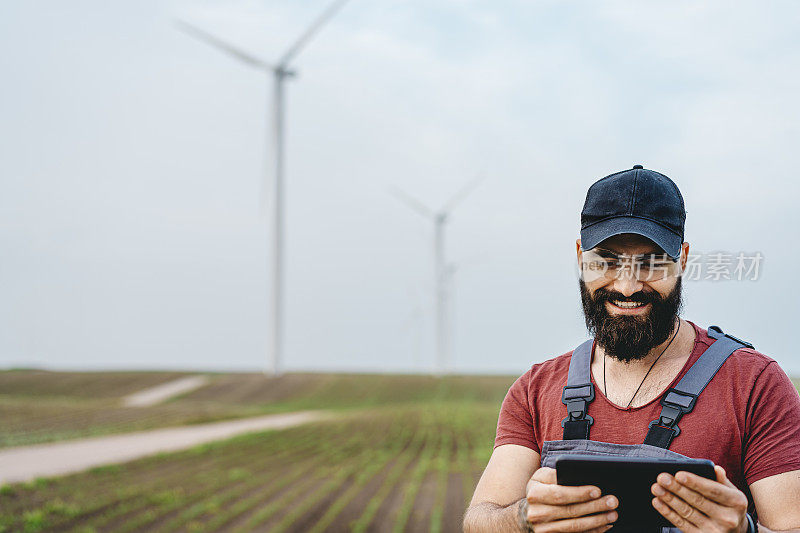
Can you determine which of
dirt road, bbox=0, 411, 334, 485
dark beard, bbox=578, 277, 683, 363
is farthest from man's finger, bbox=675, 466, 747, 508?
dirt road, bbox=0, 411, 334, 485

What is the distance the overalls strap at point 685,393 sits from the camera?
2.52 meters

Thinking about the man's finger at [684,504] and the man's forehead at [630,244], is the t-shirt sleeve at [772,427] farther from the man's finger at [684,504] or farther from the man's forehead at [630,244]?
the man's forehead at [630,244]

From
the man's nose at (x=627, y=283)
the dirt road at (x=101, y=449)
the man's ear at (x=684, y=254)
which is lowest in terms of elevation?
the dirt road at (x=101, y=449)

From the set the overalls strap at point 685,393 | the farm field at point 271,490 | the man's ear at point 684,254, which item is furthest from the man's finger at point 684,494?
the farm field at point 271,490

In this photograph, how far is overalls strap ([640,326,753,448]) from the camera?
252cm

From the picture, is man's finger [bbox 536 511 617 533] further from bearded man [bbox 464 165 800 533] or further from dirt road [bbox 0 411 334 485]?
dirt road [bbox 0 411 334 485]

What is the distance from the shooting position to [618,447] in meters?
2.57

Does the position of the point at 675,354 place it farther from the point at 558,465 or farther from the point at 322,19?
the point at 322,19

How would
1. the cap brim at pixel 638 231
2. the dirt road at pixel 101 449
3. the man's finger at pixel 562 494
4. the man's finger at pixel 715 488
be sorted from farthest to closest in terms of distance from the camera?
the dirt road at pixel 101 449, the cap brim at pixel 638 231, the man's finger at pixel 562 494, the man's finger at pixel 715 488

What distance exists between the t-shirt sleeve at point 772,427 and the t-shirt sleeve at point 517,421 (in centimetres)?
69

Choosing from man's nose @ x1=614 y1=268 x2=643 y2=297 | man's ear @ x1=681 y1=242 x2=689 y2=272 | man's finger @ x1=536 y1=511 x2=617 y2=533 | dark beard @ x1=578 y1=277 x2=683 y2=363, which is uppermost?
man's ear @ x1=681 y1=242 x2=689 y2=272

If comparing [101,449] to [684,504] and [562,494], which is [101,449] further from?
[684,504]

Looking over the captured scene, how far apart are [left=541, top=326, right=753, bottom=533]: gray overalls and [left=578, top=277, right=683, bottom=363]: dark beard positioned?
12 centimetres

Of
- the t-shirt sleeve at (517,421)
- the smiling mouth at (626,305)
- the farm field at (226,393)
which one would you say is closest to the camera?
the smiling mouth at (626,305)
